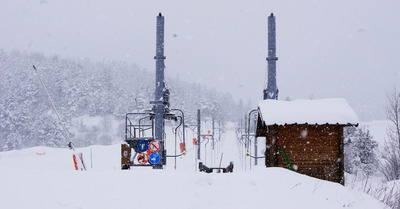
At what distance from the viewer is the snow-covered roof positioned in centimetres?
1074

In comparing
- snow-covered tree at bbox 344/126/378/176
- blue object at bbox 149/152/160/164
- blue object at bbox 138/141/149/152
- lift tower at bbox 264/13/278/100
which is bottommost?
snow-covered tree at bbox 344/126/378/176

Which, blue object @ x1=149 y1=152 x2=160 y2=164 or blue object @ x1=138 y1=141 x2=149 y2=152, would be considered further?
blue object @ x1=138 y1=141 x2=149 y2=152

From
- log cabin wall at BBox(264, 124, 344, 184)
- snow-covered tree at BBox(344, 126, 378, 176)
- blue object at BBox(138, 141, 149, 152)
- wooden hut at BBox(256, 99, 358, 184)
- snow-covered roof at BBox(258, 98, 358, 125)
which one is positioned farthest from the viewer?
snow-covered tree at BBox(344, 126, 378, 176)

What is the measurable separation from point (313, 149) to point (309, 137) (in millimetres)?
464

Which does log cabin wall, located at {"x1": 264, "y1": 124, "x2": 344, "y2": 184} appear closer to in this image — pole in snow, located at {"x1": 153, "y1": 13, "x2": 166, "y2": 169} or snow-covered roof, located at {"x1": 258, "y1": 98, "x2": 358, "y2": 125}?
snow-covered roof, located at {"x1": 258, "y1": 98, "x2": 358, "y2": 125}

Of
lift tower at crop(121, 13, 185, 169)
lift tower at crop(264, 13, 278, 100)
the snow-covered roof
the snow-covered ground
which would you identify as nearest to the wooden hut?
the snow-covered roof

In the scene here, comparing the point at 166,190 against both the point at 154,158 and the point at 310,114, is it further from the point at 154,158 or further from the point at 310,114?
the point at 154,158

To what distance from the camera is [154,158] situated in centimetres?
1465

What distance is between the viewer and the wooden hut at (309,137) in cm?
1086

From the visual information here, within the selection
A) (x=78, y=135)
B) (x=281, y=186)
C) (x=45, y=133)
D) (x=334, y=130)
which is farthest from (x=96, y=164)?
(x=78, y=135)

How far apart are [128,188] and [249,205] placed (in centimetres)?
232

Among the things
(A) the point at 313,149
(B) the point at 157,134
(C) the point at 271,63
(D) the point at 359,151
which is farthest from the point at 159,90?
(D) the point at 359,151

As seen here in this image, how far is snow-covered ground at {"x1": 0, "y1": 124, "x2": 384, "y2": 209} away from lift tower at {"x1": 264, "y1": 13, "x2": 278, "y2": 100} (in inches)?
409

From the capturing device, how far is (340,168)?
11.1 meters
